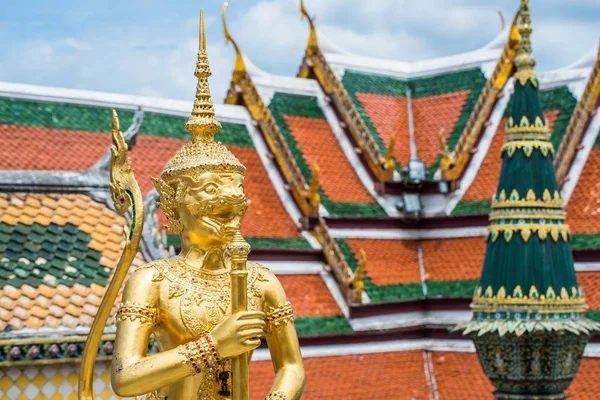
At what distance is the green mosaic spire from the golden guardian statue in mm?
6398

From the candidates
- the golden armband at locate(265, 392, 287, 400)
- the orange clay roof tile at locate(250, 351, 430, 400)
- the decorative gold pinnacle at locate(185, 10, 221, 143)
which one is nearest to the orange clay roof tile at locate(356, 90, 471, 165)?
the orange clay roof tile at locate(250, 351, 430, 400)

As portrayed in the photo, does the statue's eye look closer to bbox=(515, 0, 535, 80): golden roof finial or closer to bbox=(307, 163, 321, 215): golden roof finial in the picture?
bbox=(515, 0, 535, 80): golden roof finial

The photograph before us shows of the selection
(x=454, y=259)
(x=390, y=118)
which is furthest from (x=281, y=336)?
(x=390, y=118)

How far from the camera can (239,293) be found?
19.0 feet

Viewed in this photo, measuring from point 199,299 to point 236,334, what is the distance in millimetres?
397

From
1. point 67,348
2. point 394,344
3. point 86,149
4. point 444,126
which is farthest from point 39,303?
point 444,126

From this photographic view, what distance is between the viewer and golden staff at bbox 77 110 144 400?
20.5ft

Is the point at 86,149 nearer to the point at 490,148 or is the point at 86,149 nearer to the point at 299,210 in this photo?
the point at 299,210

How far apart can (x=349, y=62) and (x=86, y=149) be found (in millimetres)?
6660

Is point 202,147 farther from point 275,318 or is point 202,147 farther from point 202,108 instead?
point 275,318

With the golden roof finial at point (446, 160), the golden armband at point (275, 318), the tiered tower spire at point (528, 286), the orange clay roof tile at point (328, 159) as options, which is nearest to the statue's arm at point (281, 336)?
the golden armband at point (275, 318)

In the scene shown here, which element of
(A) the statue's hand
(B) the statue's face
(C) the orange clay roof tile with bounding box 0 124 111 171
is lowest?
(A) the statue's hand

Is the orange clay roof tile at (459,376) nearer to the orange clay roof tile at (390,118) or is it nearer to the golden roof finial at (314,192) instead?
the golden roof finial at (314,192)

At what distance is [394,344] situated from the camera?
60.5 feet
